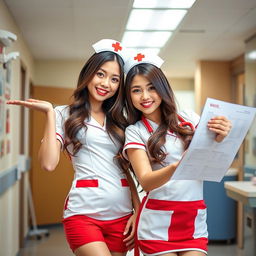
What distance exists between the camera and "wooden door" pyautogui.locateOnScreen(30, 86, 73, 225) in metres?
6.20

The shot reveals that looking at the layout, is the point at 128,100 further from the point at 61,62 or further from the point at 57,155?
the point at 61,62

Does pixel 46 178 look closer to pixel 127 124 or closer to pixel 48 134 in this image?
pixel 127 124

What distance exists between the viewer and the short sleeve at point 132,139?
5.88ft

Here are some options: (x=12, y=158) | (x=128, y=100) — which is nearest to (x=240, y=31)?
(x=12, y=158)

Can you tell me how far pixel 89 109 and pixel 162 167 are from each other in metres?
0.48

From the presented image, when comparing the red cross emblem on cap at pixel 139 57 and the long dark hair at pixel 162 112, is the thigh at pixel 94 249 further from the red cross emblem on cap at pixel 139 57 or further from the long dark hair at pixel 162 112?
the red cross emblem on cap at pixel 139 57

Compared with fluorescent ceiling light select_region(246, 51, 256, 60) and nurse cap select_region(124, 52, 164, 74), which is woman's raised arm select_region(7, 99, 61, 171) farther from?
fluorescent ceiling light select_region(246, 51, 256, 60)

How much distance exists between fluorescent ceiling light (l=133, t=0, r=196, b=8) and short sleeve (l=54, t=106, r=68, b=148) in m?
1.90

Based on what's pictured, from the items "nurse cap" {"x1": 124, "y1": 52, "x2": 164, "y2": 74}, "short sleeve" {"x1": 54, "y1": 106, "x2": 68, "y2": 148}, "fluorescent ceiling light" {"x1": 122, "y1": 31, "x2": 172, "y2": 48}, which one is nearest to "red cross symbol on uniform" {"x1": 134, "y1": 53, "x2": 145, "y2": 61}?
"nurse cap" {"x1": 124, "y1": 52, "x2": 164, "y2": 74}

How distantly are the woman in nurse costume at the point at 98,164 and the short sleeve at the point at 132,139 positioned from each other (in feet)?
0.43

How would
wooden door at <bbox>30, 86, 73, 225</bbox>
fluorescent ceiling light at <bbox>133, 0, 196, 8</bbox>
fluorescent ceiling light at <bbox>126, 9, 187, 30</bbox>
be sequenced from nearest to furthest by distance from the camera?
fluorescent ceiling light at <bbox>133, 0, 196, 8</bbox>, fluorescent ceiling light at <bbox>126, 9, 187, 30</bbox>, wooden door at <bbox>30, 86, 73, 225</bbox>

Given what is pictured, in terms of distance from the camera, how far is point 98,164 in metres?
1.95

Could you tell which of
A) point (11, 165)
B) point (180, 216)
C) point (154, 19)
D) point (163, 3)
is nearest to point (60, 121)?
point (180, 216)

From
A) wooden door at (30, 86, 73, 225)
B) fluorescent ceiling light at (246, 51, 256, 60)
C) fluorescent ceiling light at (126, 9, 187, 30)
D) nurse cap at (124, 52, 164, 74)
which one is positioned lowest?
wooden door at (30, 86, 73, 225)
